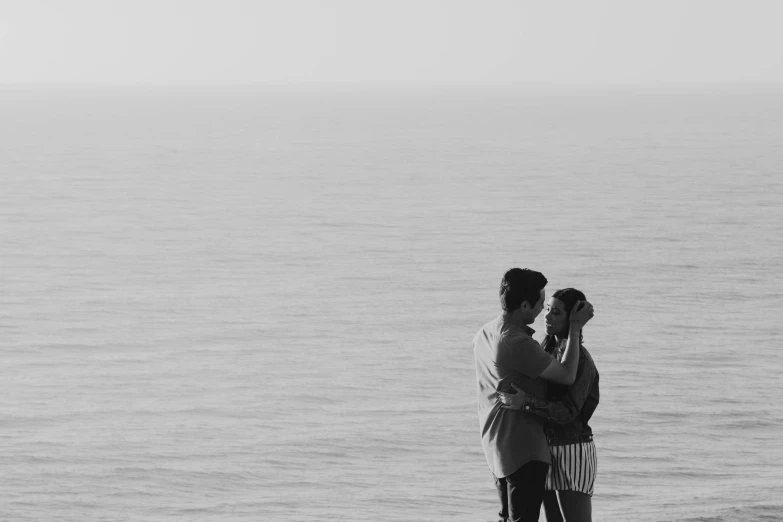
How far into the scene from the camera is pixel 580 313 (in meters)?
5.94

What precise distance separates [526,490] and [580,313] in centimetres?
89

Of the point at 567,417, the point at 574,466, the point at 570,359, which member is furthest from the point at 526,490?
the point at 570,359

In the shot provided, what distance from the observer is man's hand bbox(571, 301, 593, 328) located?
19.5 feet

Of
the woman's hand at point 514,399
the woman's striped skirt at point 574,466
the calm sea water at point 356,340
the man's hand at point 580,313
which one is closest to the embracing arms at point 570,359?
the man's hand at point 580,313

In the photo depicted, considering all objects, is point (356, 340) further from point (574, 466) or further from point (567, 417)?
point (567, 417)

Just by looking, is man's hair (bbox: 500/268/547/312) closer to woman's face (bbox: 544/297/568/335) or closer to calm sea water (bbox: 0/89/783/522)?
woman's face (bbox: 544/297/568/335)

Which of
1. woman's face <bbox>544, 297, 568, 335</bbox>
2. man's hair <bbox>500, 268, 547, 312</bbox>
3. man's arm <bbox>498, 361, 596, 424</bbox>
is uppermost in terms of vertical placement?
man's hair <bbox>500, 268, 547, 312</bbox>

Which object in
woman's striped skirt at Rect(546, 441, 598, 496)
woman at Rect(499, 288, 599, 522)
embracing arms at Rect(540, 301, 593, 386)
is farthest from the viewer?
woman's striped skirt at Rect(546, 441, 598, 496)

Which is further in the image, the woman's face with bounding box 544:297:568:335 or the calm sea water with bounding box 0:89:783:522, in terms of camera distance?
the calm sea water with bounding box 0:89:783:522

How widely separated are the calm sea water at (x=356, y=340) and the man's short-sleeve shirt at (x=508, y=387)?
627 cm

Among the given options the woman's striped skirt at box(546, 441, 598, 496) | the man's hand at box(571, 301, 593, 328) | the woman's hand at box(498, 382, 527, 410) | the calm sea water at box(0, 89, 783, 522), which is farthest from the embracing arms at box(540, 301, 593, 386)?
the calm sea water at box(0, 89, 783, 522)

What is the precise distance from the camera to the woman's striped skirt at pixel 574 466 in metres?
6.16

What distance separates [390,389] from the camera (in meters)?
26.7

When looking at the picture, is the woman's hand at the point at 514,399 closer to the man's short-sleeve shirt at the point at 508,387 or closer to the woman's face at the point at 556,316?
the man's short-sleeve shirt at the point at 508,387
